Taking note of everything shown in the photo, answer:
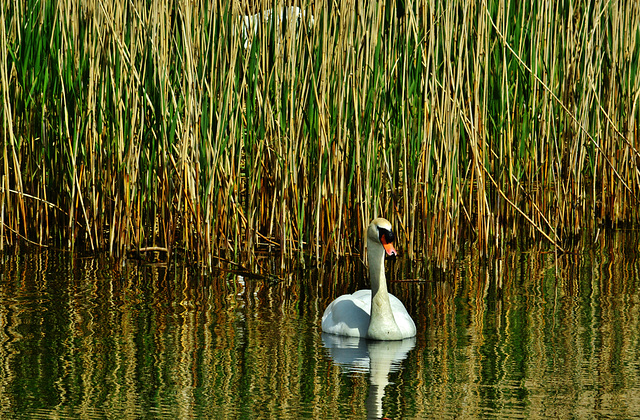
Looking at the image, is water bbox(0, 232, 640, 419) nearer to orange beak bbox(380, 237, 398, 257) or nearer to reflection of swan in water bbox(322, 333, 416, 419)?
reflection of swan in water bbox(322, 333, 416, 419)

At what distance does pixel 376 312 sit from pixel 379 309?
0.07 ft

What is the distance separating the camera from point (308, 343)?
14.0ft

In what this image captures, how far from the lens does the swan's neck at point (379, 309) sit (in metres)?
4.34

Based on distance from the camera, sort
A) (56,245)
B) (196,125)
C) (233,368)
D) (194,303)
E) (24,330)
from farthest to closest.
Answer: (56,245), (196,125), (194,303), (24,330), (233,368)

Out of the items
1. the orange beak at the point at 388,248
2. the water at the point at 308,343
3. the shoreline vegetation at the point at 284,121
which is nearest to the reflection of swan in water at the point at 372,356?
the water at the point at 308,343

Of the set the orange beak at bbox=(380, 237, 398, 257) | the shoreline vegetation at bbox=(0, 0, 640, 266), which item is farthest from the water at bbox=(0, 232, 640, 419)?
the orange beak at bbox=(380, 237, 398, 257)

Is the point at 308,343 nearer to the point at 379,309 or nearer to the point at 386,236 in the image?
the point at 379,309

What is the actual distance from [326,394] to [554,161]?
3.24m

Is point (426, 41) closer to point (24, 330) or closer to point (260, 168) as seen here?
point (260, 168)

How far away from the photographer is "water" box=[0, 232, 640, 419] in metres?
3.45

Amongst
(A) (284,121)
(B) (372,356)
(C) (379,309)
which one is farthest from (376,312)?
(A) (284,121)

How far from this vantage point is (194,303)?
489cm

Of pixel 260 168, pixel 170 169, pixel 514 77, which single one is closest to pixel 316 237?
pixel 260 168

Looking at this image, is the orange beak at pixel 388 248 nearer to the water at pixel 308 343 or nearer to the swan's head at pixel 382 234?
the swan's head at pixel 382 234
